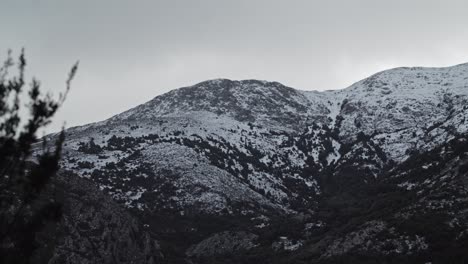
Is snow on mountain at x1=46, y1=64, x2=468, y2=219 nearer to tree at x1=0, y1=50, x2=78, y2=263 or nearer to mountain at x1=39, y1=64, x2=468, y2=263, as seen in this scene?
mountain at x1=39, y1=64, x2=468, y2=263

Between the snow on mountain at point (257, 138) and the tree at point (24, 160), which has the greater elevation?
the snow on mountain at point (257, 138)

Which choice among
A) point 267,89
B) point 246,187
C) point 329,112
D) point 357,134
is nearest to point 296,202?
point 246,187

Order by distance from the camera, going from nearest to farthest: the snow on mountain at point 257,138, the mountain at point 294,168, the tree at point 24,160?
1. the tree at point 24,160
2. the mountain at point 294,168
3. the snow on mountain at point 257,138

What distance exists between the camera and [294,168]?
119375 millimetres

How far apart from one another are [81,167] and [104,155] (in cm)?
1087

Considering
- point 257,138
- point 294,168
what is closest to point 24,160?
point 294,168

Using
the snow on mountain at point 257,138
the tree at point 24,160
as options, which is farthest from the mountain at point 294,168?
the tree at point 24,160

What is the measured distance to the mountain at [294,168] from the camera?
5903 cm

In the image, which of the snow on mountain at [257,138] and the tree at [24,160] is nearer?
the tree at [24,160]

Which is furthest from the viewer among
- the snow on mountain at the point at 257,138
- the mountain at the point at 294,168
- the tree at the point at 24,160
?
the snow on mountain at the point at 257,138

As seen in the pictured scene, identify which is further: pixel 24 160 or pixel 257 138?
pixel 257 138

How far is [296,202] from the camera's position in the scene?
9862 cm

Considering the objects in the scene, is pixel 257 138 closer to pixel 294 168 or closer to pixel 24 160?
pixel 294 168

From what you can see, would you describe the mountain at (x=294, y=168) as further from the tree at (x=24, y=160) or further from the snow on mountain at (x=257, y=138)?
the tree at (x=24, y=160)
